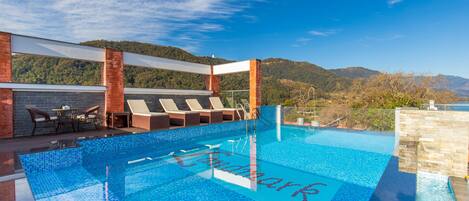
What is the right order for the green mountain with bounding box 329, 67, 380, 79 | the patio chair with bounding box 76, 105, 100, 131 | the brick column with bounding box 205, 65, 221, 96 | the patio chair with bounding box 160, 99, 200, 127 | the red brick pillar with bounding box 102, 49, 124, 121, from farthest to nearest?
the green mountain with bounding box 329, 67, 380, 79 < the brick column with bounding box 205, 65, 221, 96 < the patio chair with bounding box 160, 99, 200, 127 < the red brick pillar with bounding box 102, 49, 124, 121 < the patio chair with bounding box 76, 105, 100, 131

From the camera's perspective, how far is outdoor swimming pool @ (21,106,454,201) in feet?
13.3

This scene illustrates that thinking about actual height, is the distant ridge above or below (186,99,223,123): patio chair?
above

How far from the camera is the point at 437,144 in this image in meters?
5.38

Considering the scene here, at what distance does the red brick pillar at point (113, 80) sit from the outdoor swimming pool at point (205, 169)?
2511 mm

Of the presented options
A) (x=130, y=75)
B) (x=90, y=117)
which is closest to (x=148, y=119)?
(x=90, y=117)

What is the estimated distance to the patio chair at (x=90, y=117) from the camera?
769 cm

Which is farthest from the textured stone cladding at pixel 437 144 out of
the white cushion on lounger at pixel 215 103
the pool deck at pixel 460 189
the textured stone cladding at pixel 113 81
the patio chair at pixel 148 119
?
the textured stone cladding at pixel 113 81

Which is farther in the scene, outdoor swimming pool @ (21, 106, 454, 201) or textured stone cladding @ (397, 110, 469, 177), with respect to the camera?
textured stone cladding @ (397, 110, 469, 177)

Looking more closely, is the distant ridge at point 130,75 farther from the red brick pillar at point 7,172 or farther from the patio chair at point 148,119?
the red brick pillar at point 7,172

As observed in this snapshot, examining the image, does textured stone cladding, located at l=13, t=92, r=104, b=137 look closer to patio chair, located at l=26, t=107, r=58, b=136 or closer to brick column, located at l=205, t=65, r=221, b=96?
patio chair, located at l=26, t=107, r=58, b=136

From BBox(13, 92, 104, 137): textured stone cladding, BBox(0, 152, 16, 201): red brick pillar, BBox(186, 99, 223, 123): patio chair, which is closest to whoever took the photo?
BBox(0, 152, 16, 201): red brick pillar

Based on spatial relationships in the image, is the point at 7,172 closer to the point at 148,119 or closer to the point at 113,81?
the point at 148,119

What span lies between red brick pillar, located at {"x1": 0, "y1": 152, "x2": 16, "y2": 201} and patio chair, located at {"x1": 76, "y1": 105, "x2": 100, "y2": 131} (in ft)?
9.77

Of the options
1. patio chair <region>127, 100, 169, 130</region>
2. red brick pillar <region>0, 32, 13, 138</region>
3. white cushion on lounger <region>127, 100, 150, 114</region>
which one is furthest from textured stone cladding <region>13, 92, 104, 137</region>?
patio chair <region>127, 100, 169, 130</region>
